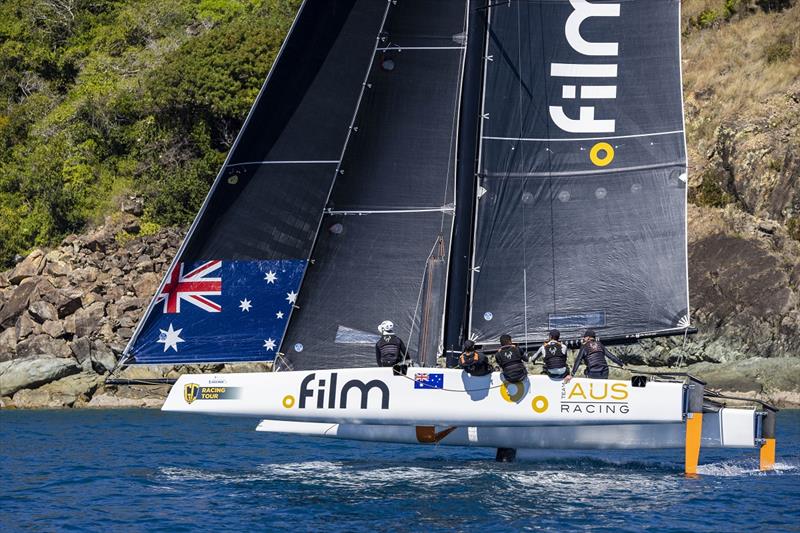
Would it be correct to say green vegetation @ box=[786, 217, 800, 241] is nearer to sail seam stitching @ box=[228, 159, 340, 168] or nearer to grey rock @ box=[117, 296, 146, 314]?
grey rock @ box=[117, 296, 146, 314]

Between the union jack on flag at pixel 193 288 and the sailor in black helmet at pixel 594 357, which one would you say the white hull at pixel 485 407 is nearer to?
the sailor in black helmet at pixel 594 357

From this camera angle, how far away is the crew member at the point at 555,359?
1731cm

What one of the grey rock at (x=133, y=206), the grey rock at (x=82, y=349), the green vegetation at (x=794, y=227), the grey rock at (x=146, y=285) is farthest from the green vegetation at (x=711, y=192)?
the grey rock at (x=82, y=349)

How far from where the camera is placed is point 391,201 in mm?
18672

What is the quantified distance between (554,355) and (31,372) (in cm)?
1911

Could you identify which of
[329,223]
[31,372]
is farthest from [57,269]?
[329,223]

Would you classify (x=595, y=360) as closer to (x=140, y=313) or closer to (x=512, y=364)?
(x=512, y=364)

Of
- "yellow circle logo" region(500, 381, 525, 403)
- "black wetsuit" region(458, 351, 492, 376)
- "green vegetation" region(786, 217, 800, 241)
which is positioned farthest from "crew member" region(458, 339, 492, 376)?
"green vegetation" region(786, 217, 800, 241)

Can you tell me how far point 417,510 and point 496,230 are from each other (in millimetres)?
5273

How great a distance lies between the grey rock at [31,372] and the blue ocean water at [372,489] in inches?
394

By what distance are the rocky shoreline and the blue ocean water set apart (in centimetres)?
961

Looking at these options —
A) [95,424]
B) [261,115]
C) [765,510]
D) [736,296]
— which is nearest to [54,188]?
[95,424]

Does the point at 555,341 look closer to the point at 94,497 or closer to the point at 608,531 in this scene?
the point at 608,531

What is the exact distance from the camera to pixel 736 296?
33.6 m
